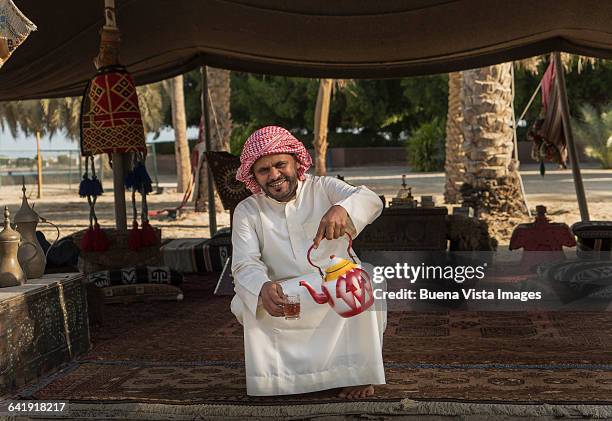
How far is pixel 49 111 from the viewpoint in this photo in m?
33.4

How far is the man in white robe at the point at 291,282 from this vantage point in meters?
3.58

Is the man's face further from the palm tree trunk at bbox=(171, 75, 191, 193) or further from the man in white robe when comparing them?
the palm tree trunk at bbox=(171, 75, 191, 193)

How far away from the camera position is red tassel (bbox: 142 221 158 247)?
718cm

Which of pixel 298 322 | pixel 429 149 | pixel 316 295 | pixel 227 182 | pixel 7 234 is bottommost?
pixel 298 322

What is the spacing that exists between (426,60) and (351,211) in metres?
5.48

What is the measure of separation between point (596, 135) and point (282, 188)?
2544 cm

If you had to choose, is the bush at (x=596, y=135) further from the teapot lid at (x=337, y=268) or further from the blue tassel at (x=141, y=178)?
the teapot lid at (x=337, y=268)

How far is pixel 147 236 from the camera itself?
7.20m

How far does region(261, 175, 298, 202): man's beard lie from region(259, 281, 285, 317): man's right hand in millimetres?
431

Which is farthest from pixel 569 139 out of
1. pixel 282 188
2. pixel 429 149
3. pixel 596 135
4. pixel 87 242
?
pixel 429 149

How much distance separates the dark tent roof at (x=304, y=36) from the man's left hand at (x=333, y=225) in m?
3.91

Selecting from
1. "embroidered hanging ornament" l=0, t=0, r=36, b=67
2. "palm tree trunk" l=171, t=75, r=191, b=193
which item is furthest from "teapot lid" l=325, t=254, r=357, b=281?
"palm tree trunk" l=171, t=75, r=191, b=193

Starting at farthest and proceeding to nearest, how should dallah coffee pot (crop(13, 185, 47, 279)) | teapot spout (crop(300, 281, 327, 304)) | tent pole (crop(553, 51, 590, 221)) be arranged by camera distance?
1. tent pole (crop(553, 51, 590, 221))
2. dallah coffee pot (crop(13, 185, 47, 279))
3. teapot spout (crop(300, 281, 327, 304))

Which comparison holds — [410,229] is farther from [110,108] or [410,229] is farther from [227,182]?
[110,108]
